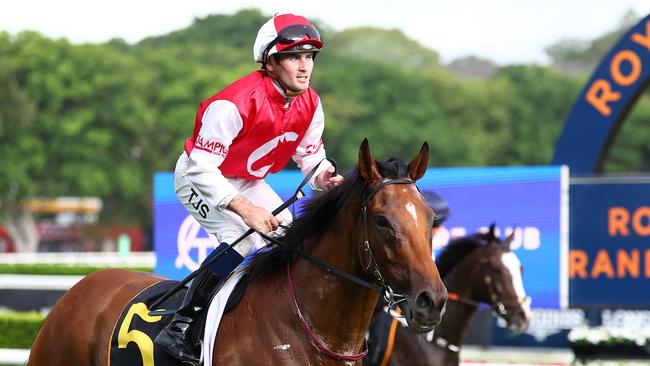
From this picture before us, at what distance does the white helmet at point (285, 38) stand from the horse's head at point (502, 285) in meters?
3.04

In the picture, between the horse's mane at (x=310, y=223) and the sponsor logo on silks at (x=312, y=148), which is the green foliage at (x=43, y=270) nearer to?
the sponsor logo on silks at (x=312, y=148)

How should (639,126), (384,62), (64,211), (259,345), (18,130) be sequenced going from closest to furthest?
(259,345)
(18,130)
(64,211)
(639,126)
(384,62)

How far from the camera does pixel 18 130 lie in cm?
4028

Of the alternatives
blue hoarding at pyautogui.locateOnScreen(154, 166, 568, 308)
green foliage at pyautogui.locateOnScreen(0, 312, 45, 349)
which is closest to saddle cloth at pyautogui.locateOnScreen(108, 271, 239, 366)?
green foliage at pyautogui.locateOnScreen(0, 312, 45, 349)

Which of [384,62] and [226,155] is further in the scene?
[384,62]

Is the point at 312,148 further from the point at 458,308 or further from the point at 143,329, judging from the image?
the point at 458,308

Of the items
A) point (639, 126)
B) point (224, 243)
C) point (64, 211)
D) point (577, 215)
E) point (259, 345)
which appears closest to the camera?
point (259, 345)

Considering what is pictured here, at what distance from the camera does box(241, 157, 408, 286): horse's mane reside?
360 centimetres

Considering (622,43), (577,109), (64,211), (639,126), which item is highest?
(622,43)

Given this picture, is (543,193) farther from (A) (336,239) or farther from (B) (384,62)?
(B) (384,62)

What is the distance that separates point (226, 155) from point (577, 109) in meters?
6.70

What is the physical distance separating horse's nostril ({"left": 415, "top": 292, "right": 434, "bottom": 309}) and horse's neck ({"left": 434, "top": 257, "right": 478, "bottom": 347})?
2951 mm

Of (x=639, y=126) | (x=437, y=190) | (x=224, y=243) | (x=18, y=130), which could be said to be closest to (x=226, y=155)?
(x=224, y=243)

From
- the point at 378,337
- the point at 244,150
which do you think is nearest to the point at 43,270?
the point at 378,337
